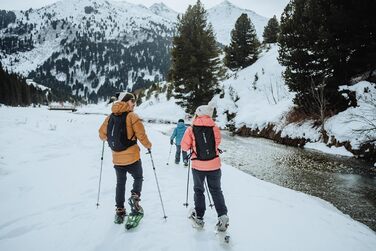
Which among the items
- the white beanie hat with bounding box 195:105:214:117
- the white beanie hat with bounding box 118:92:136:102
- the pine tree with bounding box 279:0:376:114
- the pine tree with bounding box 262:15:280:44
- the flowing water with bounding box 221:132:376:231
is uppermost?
the pine tree with bounding box 262:15:280:44

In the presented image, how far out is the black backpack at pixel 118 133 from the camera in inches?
193

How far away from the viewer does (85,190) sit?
6969 mm

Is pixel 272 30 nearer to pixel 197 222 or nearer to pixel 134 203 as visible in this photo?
pixel 197 222

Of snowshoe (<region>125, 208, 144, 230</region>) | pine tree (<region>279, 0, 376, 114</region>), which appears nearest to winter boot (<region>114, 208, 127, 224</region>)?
snowshoe (<region>125, 208, 144, 230</region>)

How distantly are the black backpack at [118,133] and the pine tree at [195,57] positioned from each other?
27076 mm

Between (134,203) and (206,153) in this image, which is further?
(134,203)

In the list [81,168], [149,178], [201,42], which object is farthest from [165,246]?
[201,42]

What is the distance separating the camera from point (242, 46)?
38656 mm

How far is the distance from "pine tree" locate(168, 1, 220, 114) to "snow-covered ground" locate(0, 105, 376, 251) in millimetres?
24175

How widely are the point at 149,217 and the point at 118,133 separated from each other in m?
1.95

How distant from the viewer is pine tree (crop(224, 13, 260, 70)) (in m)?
37.7

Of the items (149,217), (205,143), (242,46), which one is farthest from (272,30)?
(149,217)

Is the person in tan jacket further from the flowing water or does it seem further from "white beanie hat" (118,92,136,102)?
the flowing water

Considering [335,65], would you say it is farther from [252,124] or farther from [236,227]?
[236,227]
